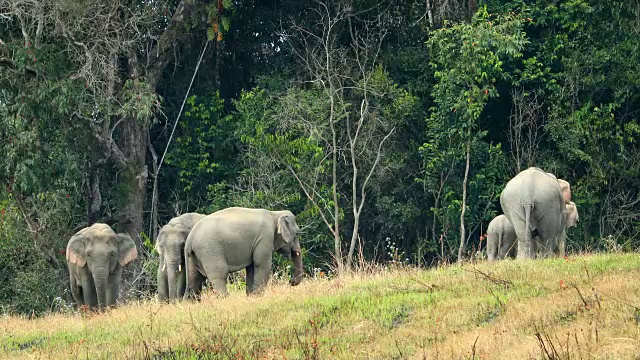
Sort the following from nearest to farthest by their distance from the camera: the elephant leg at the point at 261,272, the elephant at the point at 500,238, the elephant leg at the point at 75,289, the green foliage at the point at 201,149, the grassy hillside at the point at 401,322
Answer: the grassy hillside at the point at 401,322 → the elephant leg at the point at 261,272 → the elephant leg at the point at 75,289 → the elephant at the point at 500,238 → the green foliage at the point at 201,149

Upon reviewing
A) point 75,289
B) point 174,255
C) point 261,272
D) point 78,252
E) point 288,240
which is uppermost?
point 288,240

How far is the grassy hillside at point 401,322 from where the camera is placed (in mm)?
11055

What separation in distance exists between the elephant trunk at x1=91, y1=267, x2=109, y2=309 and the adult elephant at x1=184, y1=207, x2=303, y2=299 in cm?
135

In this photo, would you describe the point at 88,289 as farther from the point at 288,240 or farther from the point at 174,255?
the point at 288,240

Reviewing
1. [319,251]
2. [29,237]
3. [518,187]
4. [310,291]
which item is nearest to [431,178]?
[319,251]

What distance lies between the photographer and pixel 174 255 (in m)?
19.8

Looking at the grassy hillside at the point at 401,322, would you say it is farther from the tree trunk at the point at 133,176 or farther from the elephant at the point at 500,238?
the tree trunk at the point at 133,176

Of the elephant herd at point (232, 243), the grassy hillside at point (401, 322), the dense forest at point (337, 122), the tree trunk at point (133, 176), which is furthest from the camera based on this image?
the tree trunk at point (133, 176)

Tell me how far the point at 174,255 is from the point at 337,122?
522 inches

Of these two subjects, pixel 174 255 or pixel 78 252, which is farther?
pixel 174 255

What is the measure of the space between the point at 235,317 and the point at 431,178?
18.9 metres

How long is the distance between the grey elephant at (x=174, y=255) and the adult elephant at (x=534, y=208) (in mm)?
5421

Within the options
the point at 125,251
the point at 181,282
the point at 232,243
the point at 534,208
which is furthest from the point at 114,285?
the point at 534,208

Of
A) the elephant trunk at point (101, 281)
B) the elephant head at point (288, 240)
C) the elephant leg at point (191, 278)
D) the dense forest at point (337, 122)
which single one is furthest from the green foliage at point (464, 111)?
the elephant trunk at point (101, 281)
